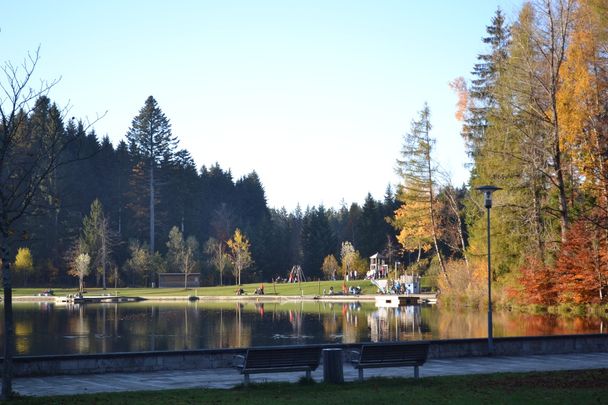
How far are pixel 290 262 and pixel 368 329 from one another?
67.9 meters

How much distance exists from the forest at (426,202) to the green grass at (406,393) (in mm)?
3789

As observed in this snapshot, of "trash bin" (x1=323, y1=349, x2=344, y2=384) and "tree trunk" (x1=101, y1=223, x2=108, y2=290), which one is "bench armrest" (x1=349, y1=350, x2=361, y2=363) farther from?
"tree trunk" (x1=101, y1=223, x2=108, y2=290)

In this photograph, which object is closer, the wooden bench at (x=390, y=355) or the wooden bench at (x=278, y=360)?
the wooden bench at (x=278, y=360)

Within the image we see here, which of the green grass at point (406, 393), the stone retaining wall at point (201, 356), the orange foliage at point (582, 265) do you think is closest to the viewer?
the green grass at point (406, 393)

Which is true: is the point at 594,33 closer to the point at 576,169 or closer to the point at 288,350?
the point at 576,169

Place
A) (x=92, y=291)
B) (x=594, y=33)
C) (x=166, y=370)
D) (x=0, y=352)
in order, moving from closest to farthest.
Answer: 1. (x=166, y=370)
2. (x=0, y=352)
3. (x=594, y=33)
4. (x=92, y=291)

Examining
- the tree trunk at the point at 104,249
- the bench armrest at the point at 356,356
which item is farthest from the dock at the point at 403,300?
the bench armrest at the point at 356,356

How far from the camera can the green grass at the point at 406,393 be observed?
11703 millimetres

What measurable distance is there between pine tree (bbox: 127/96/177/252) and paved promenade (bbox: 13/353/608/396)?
80.7m

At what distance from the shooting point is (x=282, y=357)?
14297mm

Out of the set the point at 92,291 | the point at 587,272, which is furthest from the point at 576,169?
the point at 92,291

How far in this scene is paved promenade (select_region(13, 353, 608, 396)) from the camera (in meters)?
14.4

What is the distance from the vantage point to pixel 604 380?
13883mm

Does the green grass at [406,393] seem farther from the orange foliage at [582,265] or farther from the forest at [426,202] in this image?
the orange foliage at [582,265]
